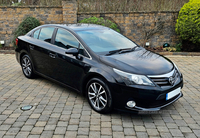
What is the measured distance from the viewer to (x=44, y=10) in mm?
9938

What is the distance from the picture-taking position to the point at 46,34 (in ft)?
16.2

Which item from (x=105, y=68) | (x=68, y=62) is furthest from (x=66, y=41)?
(x=105, y=68)

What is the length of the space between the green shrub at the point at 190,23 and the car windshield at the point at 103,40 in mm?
5336

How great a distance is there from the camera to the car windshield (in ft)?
13.3

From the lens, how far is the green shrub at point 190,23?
8.64m

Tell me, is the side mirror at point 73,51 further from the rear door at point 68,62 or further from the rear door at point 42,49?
the rear door at point 42,49

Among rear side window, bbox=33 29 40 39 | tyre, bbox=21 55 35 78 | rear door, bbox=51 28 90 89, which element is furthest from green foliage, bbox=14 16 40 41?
rear door, bbox=51 28 90 89

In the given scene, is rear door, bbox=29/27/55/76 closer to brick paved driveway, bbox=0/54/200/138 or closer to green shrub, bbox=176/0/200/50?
brick paved driveway, bbox=0/54/200/138

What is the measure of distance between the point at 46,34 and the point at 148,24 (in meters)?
6.47

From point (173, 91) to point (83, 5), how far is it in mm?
8168

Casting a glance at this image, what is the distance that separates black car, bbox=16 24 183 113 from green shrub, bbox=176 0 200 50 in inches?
210

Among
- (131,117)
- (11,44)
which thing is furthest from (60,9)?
(131,117)

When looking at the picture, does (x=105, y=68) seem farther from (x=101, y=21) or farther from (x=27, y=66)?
(x=101, y=21)

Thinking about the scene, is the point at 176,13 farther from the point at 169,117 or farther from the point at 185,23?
the point at 169,117
